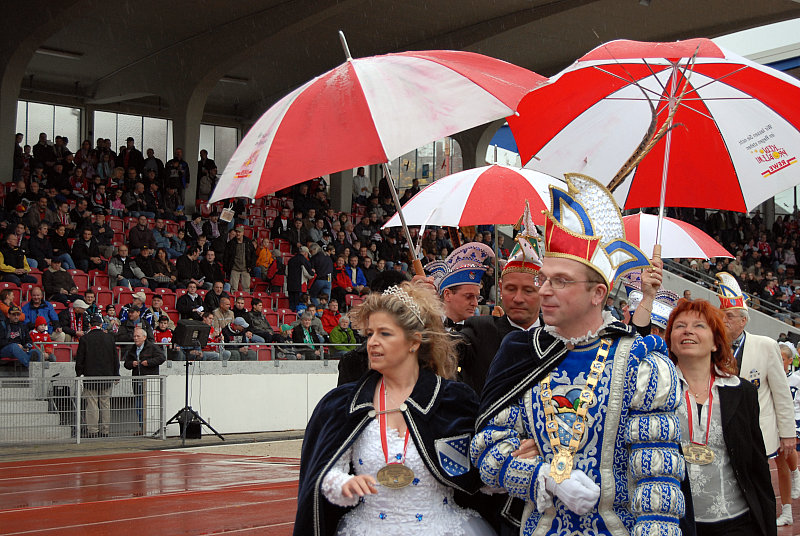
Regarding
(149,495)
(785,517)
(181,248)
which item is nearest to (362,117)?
(785,517)

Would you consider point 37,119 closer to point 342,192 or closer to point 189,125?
point 189,125

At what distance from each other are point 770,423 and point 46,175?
1895 centimetres

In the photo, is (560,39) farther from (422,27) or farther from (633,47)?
(633,47)

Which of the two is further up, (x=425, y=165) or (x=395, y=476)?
(x=425, y=165)

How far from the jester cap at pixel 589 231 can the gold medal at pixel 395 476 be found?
3.16 feet

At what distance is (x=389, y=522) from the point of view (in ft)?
11.7

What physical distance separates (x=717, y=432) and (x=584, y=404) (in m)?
1.88

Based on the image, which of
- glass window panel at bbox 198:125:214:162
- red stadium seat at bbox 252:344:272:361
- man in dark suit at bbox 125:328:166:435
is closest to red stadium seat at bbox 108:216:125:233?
red stadium seat at bbox 252:344:272:361

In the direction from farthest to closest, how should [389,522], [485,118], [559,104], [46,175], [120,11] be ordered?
1. [120,11]
2. [46,175]
3. [559,104]
4. [485,118]
5. [389,522]

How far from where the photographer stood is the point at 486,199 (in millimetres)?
5766

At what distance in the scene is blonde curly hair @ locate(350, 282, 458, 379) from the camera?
148 inches

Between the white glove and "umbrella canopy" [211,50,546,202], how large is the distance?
1475 millimetres

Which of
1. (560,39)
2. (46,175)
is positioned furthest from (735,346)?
(560,39)

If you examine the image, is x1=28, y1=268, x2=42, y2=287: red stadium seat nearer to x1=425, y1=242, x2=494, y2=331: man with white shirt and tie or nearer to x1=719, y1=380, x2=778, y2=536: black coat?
x1=425, y1=242, x2=494, y2=331: man with white shirt and tie
